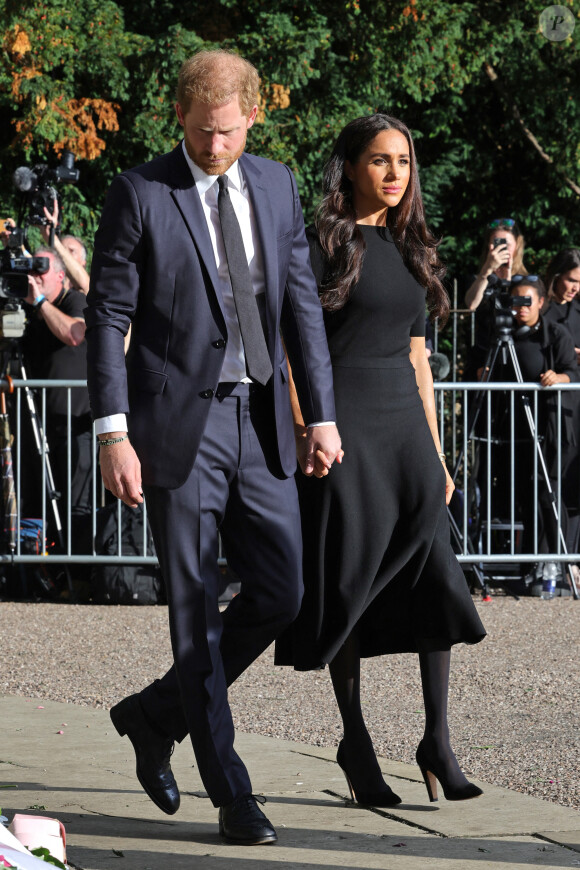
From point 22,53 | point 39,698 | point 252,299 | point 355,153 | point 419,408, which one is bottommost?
point 39,698

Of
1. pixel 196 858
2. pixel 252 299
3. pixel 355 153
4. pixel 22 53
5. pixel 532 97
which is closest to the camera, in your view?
pixel 196 858

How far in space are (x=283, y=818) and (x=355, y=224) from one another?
1.69 m

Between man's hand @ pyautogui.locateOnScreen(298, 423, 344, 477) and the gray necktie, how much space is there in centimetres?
26

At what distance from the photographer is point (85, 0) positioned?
15602 millimetres

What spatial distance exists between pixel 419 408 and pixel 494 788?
1.12m

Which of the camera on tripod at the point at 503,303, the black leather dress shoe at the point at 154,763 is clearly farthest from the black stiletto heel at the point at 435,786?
the camera on tripod at the point at 503,303

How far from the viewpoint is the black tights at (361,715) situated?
160 inches

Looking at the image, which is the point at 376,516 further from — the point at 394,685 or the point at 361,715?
the point at 394,685

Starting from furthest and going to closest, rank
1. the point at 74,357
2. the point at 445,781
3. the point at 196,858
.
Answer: the point at 74,357, the point at 445,781, the point at 196,858

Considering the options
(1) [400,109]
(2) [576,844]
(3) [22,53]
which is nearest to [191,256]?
(2) [576,844]

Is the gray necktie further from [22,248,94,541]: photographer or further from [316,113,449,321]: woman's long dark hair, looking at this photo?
[22,248,94,541]: photographer

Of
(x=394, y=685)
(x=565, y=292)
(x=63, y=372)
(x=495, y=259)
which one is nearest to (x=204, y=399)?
(x=394, y=685)

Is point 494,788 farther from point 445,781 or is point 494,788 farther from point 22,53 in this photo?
point 22,53

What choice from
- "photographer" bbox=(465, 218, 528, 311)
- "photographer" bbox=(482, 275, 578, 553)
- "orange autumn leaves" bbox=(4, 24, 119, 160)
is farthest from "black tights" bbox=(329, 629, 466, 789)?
"orange autumn leaves" bbox=(4, 24, 119, 160)
